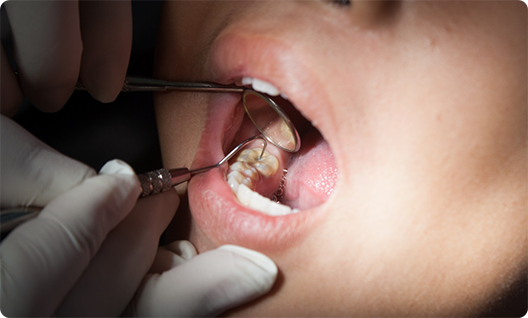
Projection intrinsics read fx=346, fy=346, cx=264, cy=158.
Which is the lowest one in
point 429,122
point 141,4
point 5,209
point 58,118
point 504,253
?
point 58,118

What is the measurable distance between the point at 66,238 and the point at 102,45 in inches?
17.8

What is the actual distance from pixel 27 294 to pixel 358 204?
1.77 ft

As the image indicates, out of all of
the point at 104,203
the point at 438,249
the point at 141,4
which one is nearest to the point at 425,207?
the point at 438,249

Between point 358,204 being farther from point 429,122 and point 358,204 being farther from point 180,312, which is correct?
point 180,312

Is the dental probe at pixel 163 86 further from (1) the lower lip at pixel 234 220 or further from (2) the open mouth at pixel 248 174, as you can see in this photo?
(1) the lower lip at pixel 234 220

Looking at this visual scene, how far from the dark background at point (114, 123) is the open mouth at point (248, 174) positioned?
36cm

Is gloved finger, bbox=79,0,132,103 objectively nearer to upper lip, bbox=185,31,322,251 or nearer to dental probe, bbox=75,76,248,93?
dental probe, bbox=75,76,248,93

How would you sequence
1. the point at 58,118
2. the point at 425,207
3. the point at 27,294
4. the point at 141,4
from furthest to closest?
1. the point at 141,4
2. the point at 58,118
3. the point at 425,207
4. the point at 27,294

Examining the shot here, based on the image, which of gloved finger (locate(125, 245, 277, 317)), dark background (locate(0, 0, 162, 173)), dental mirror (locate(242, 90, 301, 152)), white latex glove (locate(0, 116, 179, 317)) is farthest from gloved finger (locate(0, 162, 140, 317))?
dark background (locate(0, 0, 162, 173))

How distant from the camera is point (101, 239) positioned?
60 cm

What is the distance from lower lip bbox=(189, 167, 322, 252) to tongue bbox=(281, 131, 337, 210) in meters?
0.24

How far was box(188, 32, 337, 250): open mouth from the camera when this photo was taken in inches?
27.1

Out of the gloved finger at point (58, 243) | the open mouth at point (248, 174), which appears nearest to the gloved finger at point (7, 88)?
the gloved finger at point (58, 243)

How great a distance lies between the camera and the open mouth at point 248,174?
69 cm
